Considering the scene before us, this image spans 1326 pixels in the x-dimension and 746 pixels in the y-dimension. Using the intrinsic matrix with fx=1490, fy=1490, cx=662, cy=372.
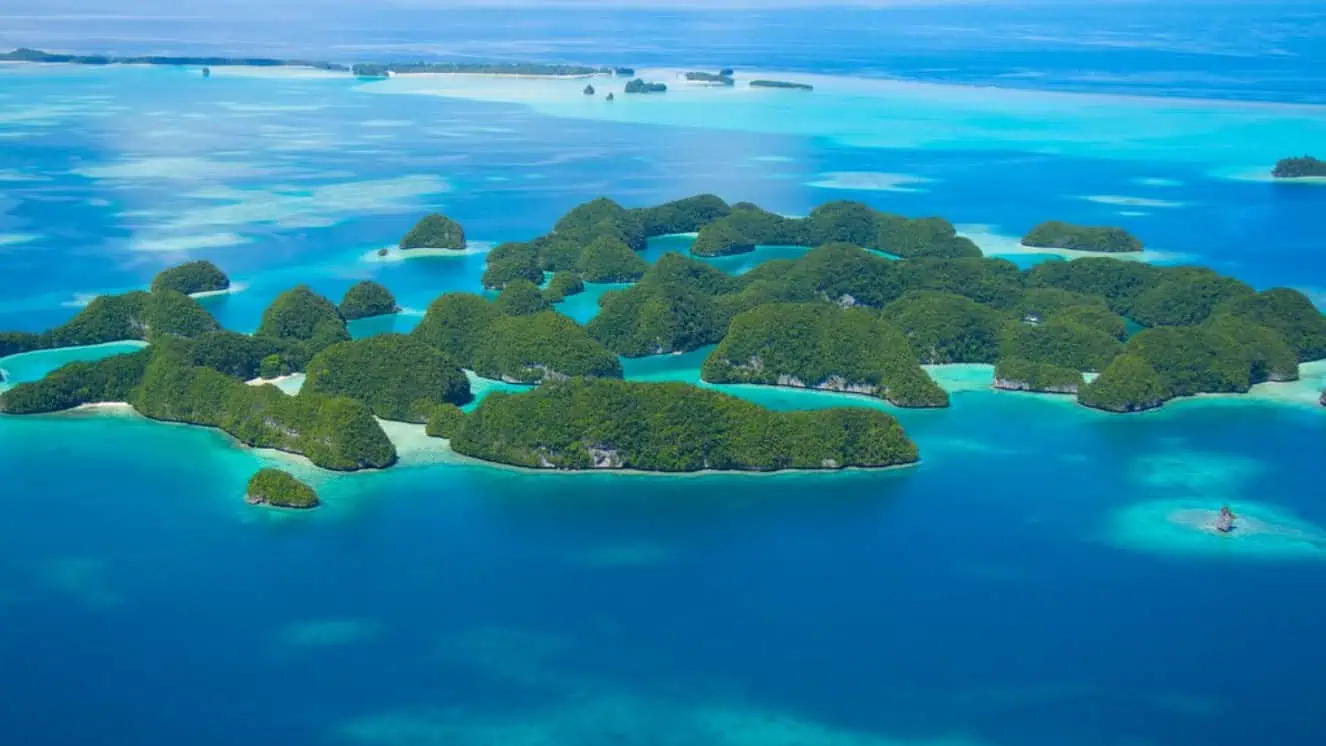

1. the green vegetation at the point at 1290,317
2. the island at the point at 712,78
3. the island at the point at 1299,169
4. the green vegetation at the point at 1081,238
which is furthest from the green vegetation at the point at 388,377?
the island at the point at 712,78

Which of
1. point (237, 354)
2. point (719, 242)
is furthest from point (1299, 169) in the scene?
Answer: point (237, 354)

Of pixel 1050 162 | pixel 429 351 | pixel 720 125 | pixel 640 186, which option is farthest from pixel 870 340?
pixel 720 125

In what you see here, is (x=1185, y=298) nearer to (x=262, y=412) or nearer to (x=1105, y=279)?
(x=1105, y=279)

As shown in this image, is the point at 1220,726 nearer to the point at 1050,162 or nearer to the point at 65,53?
the point at 1050,162

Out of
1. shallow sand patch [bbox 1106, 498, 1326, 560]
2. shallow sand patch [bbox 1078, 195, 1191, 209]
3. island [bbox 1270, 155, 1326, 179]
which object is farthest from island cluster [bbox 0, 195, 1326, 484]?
island [bbox 1270, 155, 1326, 179]

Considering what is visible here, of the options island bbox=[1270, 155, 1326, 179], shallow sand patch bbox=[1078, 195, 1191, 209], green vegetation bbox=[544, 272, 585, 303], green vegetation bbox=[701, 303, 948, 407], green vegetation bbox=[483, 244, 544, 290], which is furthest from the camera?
island bbox=[1270, 155, 1326, 179]

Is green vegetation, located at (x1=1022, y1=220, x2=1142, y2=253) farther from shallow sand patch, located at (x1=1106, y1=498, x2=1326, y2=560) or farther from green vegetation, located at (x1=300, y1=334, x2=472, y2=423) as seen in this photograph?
green vegetation, located at (x1=300, y1=334, x2=472, y2=423)
